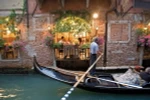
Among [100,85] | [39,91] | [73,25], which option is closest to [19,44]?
[73,25]

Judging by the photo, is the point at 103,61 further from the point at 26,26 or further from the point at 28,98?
the point at 28,98

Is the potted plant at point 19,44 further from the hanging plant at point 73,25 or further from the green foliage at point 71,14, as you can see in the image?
the green foliage at point 71,14

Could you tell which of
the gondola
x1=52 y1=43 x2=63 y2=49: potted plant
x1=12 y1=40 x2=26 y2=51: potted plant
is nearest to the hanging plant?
x1=52 y1=43 x2=63 y2=49: potted plant

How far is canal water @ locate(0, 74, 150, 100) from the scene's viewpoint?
6.01 metres

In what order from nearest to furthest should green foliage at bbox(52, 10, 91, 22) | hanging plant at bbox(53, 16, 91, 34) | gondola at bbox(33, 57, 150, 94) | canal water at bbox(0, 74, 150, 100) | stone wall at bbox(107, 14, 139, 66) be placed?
gondola at bbox(33, 57, 150, 94) → canal water at bbox(0, 74, 150, 100) → hanging plant at bbox(53, 16, 91, 34) → green foliage at bbox(52, 10, 91, 22) → stone wall at bbox(107, 14, 139, 66)

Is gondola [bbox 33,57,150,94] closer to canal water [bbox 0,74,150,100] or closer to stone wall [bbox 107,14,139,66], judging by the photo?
canal water [bbox 0,74,150,100]

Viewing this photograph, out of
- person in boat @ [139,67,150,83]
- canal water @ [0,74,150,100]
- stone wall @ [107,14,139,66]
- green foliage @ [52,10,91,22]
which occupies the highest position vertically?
green foliage @ [52,10,91,22]

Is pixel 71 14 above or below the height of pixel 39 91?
above

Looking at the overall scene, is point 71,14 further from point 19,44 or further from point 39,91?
point 39,91

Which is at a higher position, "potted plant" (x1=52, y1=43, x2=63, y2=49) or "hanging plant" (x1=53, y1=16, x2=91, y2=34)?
"hanging plant" (x1=53, y1=16, x2=91, y2=34)

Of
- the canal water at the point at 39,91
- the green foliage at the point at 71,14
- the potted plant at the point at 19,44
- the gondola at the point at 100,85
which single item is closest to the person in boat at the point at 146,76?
the gondola at the point at 100,85

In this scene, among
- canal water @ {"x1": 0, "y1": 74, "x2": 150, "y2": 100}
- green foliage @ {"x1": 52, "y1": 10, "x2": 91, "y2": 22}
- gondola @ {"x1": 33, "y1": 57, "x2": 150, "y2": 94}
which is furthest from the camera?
green foliage @ {"x1": 52, "y1": 10, "x2": 91, "y2": 22}

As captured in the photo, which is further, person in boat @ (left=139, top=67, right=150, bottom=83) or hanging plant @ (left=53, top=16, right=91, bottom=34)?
hanging plant @ (left=53, top=16, right=91, bottom=34)

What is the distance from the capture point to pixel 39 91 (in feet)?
21.3
